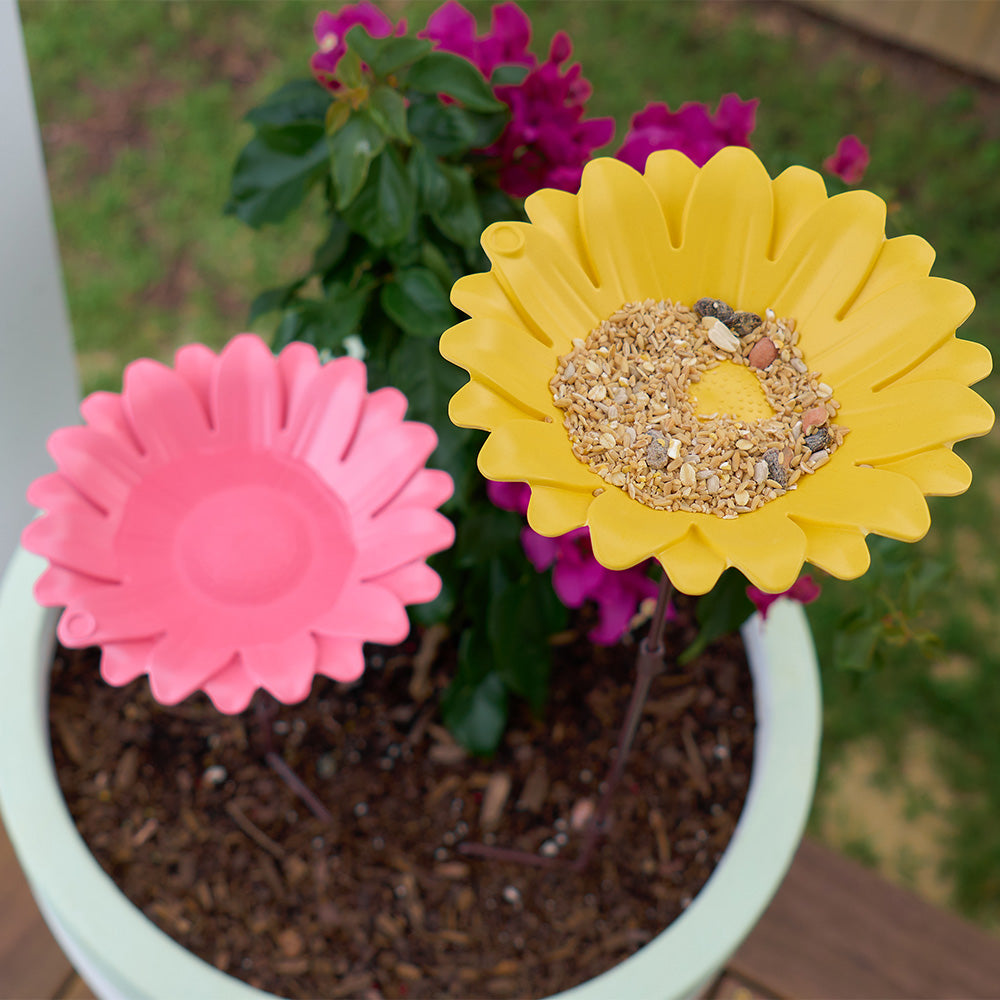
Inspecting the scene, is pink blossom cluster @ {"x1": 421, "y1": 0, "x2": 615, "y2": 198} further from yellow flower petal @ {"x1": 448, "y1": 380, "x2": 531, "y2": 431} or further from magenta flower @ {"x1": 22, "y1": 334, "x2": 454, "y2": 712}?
yellow flower petal @ {"x1": 448, "y1": 380, "x2": 531, "y2": 431}

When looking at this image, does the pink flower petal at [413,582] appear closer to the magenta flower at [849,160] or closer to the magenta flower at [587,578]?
the magenta flower at [587,578]

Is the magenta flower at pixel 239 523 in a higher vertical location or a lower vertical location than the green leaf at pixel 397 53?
lower

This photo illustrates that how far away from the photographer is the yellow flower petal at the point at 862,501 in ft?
1.66

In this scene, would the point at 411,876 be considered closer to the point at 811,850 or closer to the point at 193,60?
the point at 811,850

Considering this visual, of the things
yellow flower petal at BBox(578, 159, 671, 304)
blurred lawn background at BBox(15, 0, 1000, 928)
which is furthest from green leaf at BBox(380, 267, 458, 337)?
blurred lawn background at BBox(15, 0, 1000, 928)

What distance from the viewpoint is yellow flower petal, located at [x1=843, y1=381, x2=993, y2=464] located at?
1.75 feet

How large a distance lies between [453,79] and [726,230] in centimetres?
28

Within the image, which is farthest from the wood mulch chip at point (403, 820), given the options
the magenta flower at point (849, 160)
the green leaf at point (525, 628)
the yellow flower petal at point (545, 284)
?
the yellow flower petal at point (545, 284)

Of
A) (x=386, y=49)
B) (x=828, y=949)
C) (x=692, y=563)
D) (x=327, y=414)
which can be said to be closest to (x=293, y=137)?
(x=386, y=49)

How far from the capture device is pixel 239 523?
31.2 inches

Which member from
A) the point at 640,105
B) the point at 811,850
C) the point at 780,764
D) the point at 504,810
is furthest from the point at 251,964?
the point at 640,105

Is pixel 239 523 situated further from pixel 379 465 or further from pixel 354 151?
pixel 354 151

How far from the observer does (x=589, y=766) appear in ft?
3.58

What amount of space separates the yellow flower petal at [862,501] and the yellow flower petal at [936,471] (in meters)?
0.01
